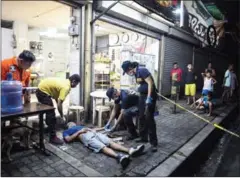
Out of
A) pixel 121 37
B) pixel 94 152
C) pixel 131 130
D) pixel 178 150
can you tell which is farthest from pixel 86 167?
pixel 121 37

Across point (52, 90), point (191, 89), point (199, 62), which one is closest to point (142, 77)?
point (52, 90)

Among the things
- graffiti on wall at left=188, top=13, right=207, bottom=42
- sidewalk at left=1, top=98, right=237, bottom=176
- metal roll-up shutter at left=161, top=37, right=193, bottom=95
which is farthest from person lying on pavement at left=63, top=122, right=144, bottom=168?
metal roll-up shutter at left=161, top=37, right=193, bottom=95

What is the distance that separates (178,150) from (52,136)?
3114mm

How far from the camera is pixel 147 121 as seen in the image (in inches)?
204

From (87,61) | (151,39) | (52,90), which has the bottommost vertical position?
(52,90)

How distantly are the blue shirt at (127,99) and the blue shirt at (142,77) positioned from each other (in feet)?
1.43

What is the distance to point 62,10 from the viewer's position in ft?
29.3

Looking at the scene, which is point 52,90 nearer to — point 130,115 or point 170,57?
point 130,115

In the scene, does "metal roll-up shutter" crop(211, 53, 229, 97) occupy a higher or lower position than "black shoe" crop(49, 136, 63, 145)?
higher

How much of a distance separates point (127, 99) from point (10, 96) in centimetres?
290

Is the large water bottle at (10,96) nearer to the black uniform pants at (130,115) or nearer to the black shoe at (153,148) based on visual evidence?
the black uniform pants at (130,115)

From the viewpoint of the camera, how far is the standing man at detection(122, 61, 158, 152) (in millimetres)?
5152

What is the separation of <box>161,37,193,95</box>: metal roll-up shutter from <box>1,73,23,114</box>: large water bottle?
9.85m

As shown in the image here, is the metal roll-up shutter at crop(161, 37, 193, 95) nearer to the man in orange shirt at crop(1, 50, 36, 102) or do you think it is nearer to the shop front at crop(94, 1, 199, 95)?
the shop front at crop(94, 1, 199, 95)
